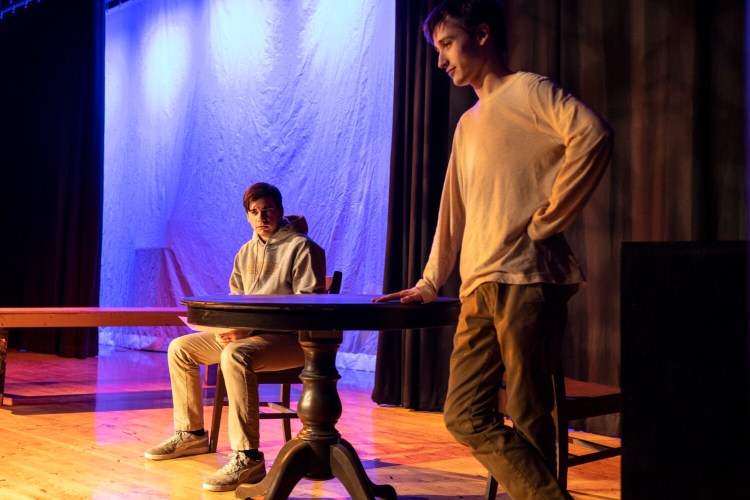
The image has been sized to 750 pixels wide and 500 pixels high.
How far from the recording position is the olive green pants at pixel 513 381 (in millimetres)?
1722

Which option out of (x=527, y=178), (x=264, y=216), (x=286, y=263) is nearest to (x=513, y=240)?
(x=527, y=178)

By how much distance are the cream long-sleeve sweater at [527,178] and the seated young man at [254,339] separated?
1251 mm

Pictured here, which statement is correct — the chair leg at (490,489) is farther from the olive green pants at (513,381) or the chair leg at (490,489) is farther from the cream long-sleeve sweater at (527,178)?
the cream long-sleeve sweater at (527,178)

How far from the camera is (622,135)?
3.66 meters

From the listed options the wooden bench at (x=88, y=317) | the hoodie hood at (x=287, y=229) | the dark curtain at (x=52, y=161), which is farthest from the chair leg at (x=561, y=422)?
the dark curtain at (x=52, y=161)

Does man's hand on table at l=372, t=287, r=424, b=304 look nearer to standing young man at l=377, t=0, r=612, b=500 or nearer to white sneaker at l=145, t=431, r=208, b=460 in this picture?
standing young man at l=377, t=0, r=612, b=500

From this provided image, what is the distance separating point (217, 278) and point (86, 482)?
3752mm

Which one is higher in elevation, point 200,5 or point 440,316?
point 200,5

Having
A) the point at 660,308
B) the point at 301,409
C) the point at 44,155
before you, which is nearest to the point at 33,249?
the point at 44,155

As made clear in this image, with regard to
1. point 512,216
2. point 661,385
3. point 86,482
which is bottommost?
point 86,482

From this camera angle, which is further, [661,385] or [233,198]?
[233,198]

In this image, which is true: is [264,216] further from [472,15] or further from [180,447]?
[472,15]

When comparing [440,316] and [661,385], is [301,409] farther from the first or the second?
[661,385]

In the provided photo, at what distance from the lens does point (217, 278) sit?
6.48m
